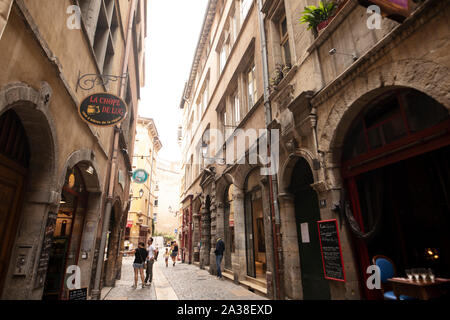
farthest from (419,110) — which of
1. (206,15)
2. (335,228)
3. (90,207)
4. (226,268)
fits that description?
(206,15)

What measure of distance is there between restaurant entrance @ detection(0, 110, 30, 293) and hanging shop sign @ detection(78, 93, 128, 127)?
3.65 ft

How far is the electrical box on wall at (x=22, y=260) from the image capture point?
3.56m

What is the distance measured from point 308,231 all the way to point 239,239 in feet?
12.7

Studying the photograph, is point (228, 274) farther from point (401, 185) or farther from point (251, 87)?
point (401, 185)

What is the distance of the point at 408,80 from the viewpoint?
11.1 feet

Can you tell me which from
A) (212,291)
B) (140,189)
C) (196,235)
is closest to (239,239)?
(212,291)

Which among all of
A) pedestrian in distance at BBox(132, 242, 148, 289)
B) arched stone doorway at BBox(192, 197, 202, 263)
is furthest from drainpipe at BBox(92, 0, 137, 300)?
arched stone doorway at BBox(192, 197, 202, 263)

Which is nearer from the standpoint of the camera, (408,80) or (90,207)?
(408,80)

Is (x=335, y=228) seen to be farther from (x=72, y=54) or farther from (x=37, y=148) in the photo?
(x=72, y=54)

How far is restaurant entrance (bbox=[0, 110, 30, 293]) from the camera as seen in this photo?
336 centimetres

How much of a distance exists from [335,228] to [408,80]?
2.62 metres

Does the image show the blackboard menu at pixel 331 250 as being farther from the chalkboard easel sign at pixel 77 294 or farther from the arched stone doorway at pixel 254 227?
the chalkboard easel sign at pixel 77 294

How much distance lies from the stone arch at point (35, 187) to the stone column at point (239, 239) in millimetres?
6389

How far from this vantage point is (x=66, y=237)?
6312 millimetres
